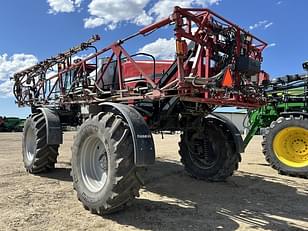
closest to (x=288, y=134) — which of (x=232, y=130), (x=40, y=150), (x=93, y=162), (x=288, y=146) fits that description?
(x=288, y=146)

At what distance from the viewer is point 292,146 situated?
9.15 m

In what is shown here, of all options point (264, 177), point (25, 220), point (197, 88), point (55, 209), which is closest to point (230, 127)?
point (264, 177)

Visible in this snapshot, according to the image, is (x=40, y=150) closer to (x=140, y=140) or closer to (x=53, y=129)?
(x=53, y=129)

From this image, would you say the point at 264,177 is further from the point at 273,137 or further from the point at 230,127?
the point at 230,127

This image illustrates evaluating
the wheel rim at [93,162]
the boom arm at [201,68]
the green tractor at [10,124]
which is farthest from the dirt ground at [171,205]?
the green tractor at [10,124]

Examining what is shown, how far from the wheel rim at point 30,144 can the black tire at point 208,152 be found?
3.42m

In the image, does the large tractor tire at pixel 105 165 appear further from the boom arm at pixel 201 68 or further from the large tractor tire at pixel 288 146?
the large tractor tire at pixel 288 146

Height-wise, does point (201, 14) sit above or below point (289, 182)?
above

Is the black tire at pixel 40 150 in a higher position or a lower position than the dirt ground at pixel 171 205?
higher

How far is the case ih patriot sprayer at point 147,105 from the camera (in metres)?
4.93

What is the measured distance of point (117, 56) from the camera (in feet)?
20.5

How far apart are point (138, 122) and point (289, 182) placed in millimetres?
4528

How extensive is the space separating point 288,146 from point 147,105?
466cm

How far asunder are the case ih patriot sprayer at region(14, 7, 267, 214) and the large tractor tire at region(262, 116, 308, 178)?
2297 mm
